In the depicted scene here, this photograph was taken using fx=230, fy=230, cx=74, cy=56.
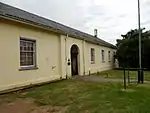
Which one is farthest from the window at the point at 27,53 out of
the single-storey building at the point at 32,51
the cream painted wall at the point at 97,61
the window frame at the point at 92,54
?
the window frame at the point at 92,54

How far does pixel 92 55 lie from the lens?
2377cm

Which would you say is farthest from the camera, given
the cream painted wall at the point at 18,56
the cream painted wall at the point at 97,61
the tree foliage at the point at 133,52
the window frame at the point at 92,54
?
the tree foliage at the point at 133,52

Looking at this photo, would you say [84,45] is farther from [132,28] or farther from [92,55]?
[132,28]

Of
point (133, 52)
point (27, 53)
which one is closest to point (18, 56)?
point (27, 53)

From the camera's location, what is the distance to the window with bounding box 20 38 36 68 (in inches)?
479

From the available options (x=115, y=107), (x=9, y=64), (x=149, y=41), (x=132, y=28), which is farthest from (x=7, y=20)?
(x=132, y=28)

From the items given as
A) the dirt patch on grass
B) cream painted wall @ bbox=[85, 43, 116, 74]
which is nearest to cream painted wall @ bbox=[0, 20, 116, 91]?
cream painted wall @ bbox=[85, 43, 116, 74]

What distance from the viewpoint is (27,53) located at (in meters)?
12.6

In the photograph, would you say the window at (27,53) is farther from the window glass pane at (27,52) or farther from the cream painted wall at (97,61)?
the cream painted wall at (97,61)

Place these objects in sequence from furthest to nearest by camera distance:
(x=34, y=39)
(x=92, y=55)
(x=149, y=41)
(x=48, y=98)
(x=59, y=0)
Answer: (x=149, y=41) → (x=92, y=55) → (x=59, y=0) → (x=34, y=39) → (x=48, y=98)

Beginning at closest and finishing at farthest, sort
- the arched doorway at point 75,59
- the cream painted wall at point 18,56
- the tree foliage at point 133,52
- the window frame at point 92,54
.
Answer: the cream painted wall at point 18,56 → the arched doorway at point 75,59 → the window frame at point 92,54 → the tree foliage at point 133,52

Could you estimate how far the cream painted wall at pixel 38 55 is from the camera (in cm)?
1065

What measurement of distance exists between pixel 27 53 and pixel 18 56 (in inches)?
42.4

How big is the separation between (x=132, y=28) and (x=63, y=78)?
32856 mm
